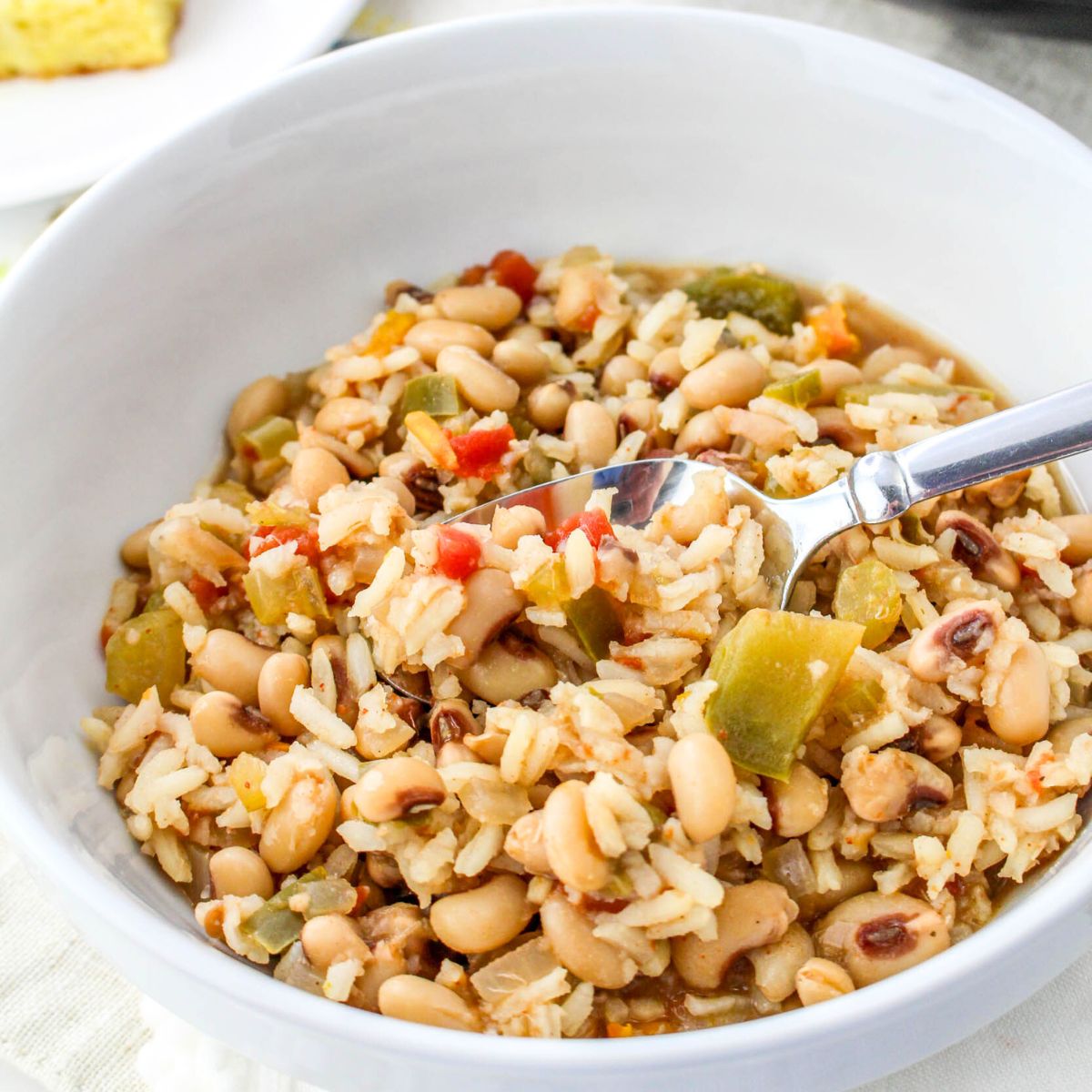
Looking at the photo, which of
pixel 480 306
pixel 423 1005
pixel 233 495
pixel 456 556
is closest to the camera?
pixel 423 1005

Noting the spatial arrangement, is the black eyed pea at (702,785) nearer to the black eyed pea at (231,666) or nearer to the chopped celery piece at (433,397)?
the black eyed pea at (231,666)

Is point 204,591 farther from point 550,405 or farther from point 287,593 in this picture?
point 550,405

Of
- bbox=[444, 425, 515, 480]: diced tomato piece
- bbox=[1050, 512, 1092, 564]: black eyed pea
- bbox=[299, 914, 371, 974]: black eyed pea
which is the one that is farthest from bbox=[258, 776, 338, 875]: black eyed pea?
bbox=[1050, 512, 1092, 564]: black eyed pea

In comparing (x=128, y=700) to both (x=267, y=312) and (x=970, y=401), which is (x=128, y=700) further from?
(x=970, y=401)

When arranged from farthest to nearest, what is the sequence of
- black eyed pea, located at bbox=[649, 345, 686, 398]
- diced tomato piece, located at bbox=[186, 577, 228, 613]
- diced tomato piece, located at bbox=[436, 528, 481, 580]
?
black eyed pea, located at bbox=[649, 345, 686, 398]
diced tomato piece, located at bbox=[186, 577, 228, 613]
diced tomato piece, located at bbox=[436, 528, 481, 580]

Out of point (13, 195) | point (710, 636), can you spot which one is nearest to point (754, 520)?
point (710, 636)

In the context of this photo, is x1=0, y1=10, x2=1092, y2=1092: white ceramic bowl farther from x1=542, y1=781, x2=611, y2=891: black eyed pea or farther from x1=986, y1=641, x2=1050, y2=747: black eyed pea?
x1=542, y1=781, x2=611, y2=891: black eyed pea

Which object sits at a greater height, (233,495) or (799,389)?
(799,389)

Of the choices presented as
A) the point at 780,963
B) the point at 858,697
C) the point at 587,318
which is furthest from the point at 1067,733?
the point at 587,318
